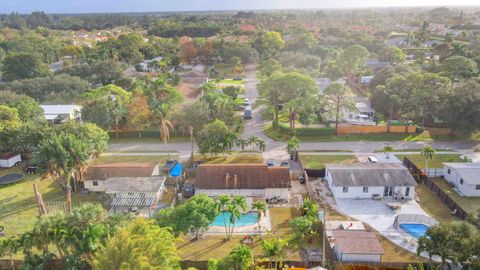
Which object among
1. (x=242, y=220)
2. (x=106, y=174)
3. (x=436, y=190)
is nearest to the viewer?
(x=242, y=220)

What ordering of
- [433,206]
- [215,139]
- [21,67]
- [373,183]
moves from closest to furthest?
1. [433,206]
2. [373,183]
3. [215,139]
4. [21,67]

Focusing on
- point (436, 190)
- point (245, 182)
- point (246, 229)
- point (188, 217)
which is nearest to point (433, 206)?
point (436, 190)

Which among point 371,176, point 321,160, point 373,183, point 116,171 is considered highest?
point 371,176

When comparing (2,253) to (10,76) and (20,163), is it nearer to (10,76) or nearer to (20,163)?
(20,163)

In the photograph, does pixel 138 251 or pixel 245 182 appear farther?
pixel 245 182

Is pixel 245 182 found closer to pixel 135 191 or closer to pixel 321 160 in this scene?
pixel 135 191

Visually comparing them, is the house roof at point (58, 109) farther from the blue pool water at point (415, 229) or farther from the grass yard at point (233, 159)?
the blue pool water at point (415, 229)

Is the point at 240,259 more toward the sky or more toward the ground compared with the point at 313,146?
more toward the sky
